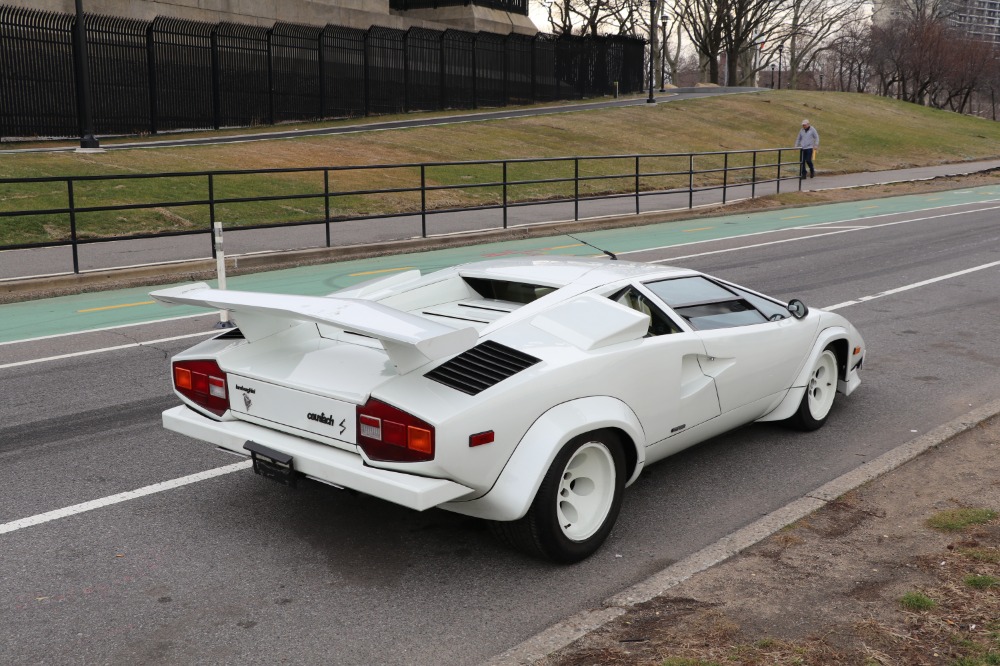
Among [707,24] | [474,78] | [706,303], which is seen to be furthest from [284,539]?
[707,24]

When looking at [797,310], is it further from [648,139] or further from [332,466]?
[648,139]

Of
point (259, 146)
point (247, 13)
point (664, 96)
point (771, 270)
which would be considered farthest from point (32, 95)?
point (664, 96)

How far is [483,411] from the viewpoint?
4.18 m

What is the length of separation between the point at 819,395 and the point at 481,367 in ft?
11.0

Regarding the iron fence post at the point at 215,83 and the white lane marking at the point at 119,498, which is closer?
the white lane marking at the point at 119,498

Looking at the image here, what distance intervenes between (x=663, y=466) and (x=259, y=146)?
2383 centimetres

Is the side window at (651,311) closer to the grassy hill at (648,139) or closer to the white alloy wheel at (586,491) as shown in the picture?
the white alloy wheel at (586,491)

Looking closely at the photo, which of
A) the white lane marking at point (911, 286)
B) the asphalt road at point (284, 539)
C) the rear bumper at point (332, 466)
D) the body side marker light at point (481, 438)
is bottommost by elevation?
the asphalt road at point (284, 539)

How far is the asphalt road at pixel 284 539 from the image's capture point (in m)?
3.96

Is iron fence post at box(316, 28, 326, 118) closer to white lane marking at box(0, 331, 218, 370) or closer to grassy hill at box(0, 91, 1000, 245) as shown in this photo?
grassy hill at box(0, 91, 1000, 245)

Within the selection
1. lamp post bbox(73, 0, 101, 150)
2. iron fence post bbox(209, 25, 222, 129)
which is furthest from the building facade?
lamp post bbox(73, 0, 101, 150)

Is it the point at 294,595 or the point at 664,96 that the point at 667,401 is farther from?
the point at 664,96

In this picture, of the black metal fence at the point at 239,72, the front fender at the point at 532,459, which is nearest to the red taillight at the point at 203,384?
the front fender at the point at 532,459

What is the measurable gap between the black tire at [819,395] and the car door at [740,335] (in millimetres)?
322
